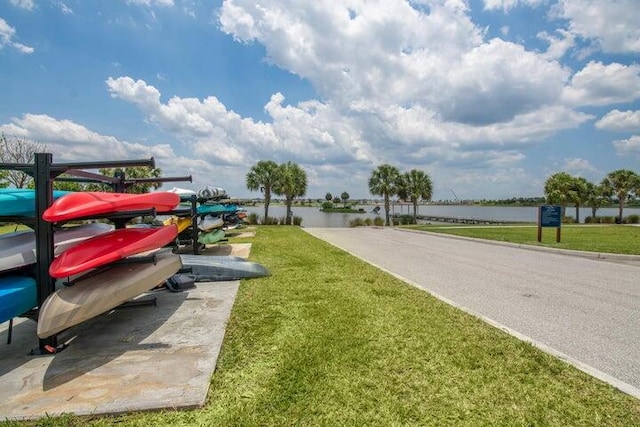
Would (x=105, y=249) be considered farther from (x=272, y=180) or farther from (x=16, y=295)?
(x=272, y=180)

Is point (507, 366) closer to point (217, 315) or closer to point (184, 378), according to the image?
point (184, 378)

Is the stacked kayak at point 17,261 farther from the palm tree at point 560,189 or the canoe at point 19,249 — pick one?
the palm tree at point 560,189

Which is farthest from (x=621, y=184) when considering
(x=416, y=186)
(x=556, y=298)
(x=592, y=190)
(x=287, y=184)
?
(x=556, y=298)

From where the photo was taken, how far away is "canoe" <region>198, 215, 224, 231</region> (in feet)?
38.8

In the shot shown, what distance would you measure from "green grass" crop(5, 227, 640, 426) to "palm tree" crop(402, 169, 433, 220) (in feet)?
131

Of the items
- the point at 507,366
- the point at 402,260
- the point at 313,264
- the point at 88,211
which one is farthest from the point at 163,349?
the point at 402,260

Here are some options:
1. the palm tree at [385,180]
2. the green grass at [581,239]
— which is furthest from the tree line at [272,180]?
A: the green grass at [581,239]

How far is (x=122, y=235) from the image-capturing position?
14.8ft

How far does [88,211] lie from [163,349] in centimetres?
172

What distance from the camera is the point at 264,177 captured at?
37.4 m

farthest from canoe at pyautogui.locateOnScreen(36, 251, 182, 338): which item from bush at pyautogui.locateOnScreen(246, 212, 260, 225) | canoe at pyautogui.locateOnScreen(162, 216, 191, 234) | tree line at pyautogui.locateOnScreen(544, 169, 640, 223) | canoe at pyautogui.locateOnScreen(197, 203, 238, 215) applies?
tree line at pyautogui.locateOnScreen(544, 169, 640, 223)

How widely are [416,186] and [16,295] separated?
143ft

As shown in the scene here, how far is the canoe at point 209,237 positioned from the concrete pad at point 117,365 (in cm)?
676

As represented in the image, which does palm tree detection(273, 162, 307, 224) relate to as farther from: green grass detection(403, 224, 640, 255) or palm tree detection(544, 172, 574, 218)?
palm tree detection(544, 172, 574, 218)
